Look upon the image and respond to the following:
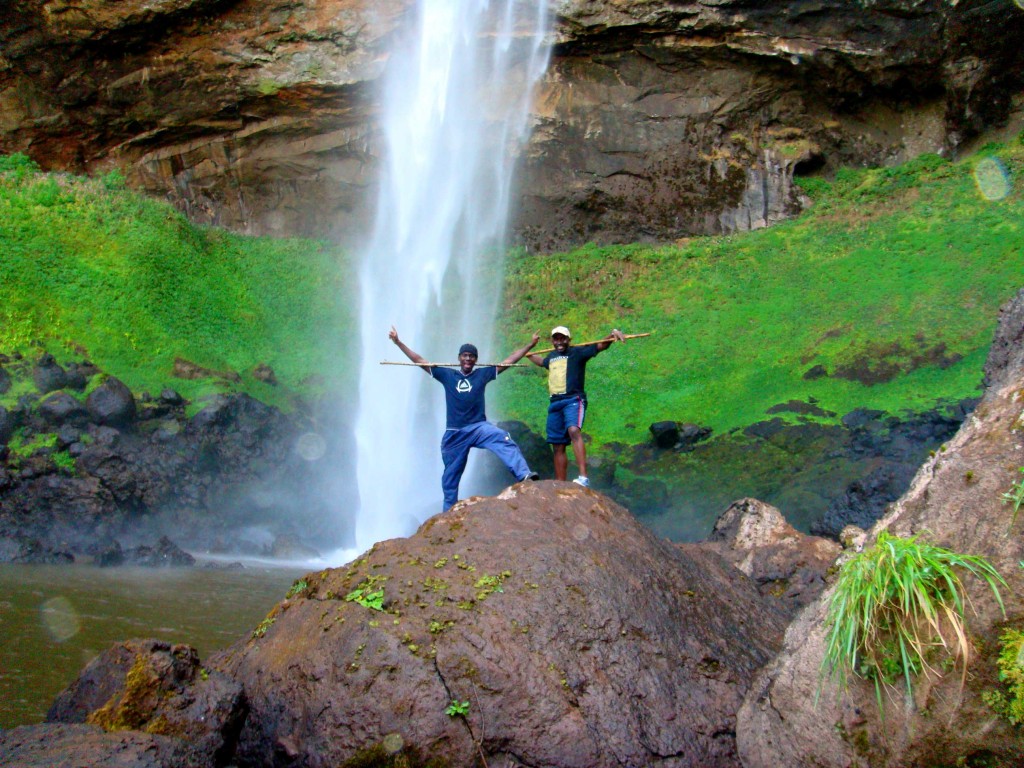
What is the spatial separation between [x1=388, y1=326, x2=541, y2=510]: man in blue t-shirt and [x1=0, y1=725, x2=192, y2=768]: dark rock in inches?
137

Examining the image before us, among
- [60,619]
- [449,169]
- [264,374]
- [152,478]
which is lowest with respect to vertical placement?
[152,478]

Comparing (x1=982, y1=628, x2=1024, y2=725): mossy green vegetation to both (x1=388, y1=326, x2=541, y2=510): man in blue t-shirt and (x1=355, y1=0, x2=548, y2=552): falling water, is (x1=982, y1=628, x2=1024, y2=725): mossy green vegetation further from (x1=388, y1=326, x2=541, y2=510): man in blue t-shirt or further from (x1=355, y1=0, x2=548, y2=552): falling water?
(x1=355, y1=0, x2=548, y2=552): falling water

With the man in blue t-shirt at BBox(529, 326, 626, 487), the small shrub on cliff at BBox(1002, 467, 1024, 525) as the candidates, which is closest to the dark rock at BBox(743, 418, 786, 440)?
the man in blue t-shirt at BBox(529, 326, 626, 487)

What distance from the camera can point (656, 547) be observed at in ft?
15.4

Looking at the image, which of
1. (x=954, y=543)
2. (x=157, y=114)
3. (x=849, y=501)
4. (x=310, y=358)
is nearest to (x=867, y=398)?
(x=849, y=501)

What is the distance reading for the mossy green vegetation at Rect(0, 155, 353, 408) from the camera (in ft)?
60.0

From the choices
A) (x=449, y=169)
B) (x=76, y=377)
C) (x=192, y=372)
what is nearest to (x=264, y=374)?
(x=192, y=372)

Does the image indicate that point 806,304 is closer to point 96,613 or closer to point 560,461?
point 560,461

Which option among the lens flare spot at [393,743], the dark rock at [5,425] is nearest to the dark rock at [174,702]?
the lens flare spot at [393,743]

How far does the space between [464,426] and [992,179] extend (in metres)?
22.7

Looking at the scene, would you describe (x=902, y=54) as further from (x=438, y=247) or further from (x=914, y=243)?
(x=438, y=247)

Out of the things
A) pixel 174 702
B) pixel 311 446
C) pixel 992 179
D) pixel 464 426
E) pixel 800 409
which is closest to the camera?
pixel 174 702

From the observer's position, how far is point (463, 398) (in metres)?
7.04

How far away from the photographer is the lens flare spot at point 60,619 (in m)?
6.75
